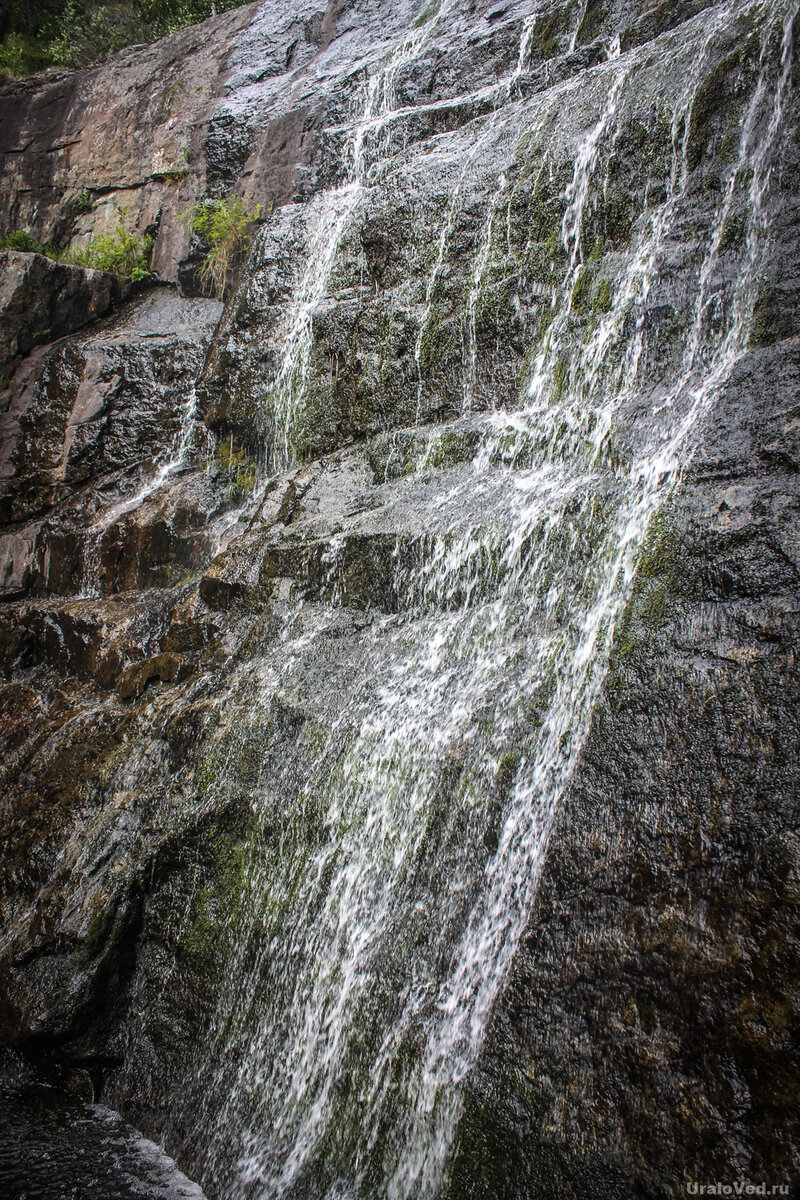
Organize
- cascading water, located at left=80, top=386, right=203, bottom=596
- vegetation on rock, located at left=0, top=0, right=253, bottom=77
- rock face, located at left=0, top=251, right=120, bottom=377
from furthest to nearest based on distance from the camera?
1. vegetation on rock, located at left=0, top=0, right=253, bottom=77
2. rock face, located at left=0, top=251, right=120, bottom=377
3. cascading water, located at left=80, top=386, right=203, bottom=596

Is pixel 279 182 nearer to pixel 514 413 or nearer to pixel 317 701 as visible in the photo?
pixel 514 413

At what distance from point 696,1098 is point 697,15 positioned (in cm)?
955

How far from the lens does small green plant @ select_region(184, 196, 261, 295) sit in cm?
1100

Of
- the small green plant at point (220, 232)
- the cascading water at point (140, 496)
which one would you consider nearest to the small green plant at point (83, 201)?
the small green plant at point (220, 232)

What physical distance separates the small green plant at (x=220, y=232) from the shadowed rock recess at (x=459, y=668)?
5.76 feet

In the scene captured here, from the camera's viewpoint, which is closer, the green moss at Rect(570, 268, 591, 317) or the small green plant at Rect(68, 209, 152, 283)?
the green moss at Rect(570, 268, 591, 317)

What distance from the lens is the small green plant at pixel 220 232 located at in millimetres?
10999

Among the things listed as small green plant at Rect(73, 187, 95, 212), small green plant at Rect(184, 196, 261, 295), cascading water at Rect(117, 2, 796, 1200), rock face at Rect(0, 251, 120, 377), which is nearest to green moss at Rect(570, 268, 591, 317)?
cascading water at Rect(117, 2, 796, 1200)

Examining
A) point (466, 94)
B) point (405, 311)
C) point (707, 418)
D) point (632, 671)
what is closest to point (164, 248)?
point (466, 94)

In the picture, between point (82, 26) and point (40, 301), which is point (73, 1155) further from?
point (82, 26)

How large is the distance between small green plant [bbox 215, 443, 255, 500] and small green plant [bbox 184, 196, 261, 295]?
4246 millimetres

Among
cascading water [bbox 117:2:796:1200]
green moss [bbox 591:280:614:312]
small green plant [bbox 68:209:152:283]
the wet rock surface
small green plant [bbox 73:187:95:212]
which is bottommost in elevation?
the wet rock surface

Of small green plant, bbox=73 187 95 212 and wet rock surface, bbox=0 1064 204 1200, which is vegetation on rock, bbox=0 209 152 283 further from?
wet rock surface, bbox=0 1064 204 1200

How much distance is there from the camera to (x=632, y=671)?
3721 mm
